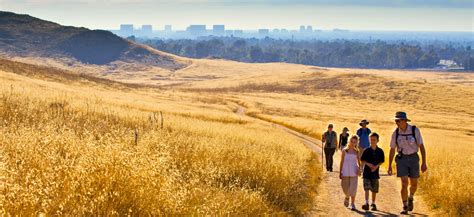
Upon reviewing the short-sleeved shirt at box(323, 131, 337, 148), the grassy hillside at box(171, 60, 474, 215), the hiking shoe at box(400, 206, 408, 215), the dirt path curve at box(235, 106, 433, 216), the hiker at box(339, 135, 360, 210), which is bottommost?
the grassy hillside at box(171, 60, 474, 215)

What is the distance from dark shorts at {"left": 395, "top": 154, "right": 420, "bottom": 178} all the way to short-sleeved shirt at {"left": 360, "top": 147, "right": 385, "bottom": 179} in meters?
0.53

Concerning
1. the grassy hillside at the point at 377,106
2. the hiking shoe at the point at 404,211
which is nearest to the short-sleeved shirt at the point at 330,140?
the grassy hillside at the point at 377,106

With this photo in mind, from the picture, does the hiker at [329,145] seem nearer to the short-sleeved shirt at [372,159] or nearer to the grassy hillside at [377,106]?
the grassy hillside at [377,106]

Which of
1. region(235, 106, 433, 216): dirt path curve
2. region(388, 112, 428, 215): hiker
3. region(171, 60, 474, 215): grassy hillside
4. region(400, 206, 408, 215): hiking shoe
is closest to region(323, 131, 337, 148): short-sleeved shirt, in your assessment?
region(235, 106, 433, 216): dirt path curve

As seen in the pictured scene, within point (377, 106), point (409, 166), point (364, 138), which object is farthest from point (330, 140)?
point (377, 106)

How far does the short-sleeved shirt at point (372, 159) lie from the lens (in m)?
11.4

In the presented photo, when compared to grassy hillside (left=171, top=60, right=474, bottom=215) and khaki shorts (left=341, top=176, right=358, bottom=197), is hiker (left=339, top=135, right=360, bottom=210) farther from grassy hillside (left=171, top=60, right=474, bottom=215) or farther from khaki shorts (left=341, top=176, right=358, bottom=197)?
grassy hillside (left=171, top=60, right=474, bottom=215)

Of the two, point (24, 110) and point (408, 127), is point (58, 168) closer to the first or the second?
point (408, 127)

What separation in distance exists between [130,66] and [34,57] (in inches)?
1377

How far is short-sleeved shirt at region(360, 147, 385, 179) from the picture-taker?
11.4 m

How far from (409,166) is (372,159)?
2.91 feet

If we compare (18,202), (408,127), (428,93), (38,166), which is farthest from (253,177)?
(428,93)

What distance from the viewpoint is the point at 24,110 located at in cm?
1361

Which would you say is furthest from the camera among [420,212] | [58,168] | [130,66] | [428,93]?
[130,66]
